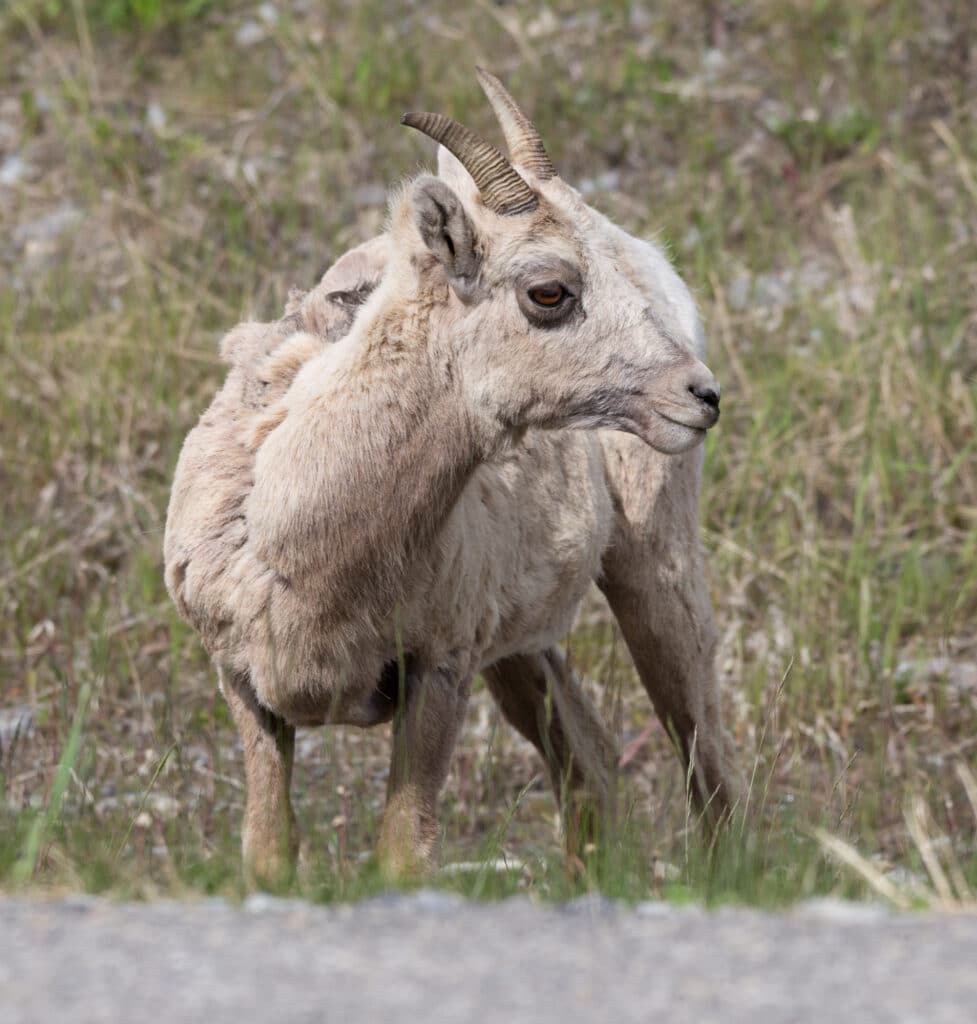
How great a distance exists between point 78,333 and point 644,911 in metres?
6.19

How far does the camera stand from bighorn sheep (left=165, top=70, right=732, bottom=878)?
4617 millimetres

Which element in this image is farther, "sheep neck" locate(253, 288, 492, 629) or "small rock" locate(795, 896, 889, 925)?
"sheep neck" locate(253, 288, 492, 629)

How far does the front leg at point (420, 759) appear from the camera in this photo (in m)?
4.70

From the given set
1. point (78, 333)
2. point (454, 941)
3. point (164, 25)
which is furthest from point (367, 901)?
point (164, 25)

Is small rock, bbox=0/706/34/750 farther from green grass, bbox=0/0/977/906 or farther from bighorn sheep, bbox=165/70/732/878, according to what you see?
bighorn sheep, bbox=165/70/732/878

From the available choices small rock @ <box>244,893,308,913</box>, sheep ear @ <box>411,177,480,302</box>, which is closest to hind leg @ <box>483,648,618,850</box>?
sheep ear @ <box>411,177,480,302</box>

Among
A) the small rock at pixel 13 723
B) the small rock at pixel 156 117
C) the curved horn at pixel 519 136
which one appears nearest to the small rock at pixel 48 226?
the small rock at pixel 156 117

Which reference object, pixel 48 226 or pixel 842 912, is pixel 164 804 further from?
pixel 48 226

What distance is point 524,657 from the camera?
629 cm

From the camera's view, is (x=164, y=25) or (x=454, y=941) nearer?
(x=454, y=941)

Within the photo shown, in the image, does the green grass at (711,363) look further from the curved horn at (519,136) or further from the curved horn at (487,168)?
the curved horn at (519,136)

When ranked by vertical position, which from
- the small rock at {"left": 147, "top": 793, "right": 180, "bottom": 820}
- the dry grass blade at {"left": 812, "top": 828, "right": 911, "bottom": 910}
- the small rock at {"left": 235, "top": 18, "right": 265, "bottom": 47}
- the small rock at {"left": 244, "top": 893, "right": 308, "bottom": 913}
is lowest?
the small rock at {"left": 147, "top": 793, "right": 180, "bottom": 820}

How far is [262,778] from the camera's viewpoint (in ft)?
15.8

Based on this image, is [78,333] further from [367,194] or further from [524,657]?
[524,657]
